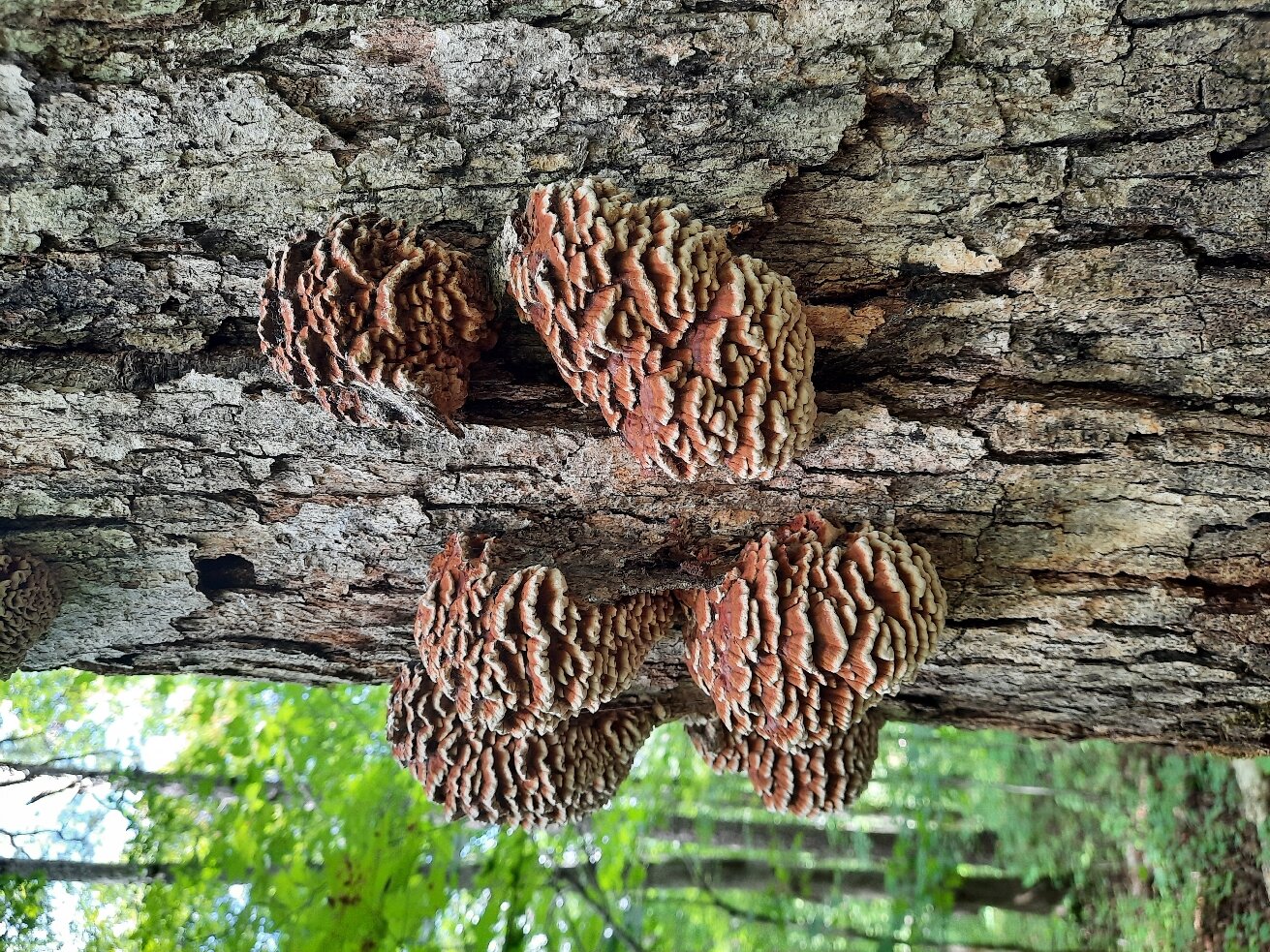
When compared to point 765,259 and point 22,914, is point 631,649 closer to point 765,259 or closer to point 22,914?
point 765,259

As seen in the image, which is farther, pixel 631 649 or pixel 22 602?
pixel 22 602

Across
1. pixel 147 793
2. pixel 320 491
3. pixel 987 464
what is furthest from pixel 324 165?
pixel 147 793

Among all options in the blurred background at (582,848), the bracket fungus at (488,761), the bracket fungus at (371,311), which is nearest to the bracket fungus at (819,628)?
the bracket fungus at (488,761)

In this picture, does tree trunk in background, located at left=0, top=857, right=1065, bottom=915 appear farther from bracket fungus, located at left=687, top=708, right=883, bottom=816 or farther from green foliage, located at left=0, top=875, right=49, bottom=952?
bracket fungus, located at left=687, top=708, right=883, bottom=816

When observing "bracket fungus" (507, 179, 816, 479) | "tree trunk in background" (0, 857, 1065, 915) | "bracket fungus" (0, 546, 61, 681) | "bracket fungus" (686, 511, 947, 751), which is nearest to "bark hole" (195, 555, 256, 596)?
"bracket fungus" (0, 546, 61, 681)

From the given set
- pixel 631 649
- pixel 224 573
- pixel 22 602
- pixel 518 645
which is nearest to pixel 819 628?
pixel 631 649

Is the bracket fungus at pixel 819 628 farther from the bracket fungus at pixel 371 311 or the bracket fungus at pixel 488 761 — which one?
the bracket fungus at pixel 371 311
